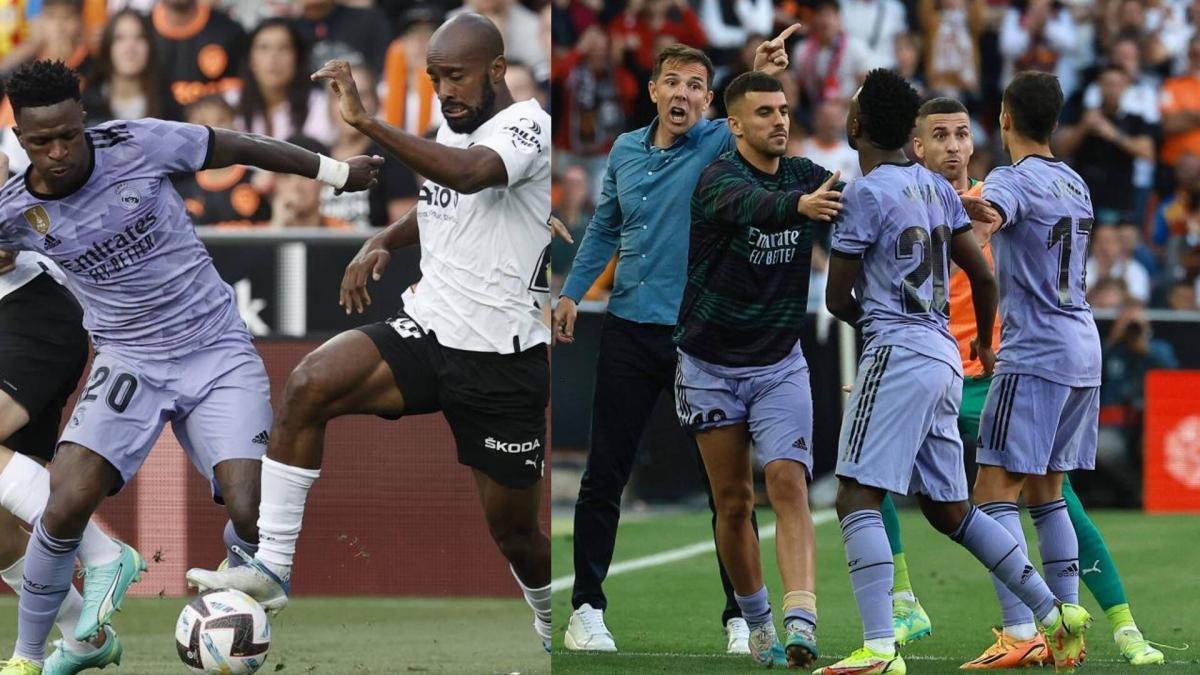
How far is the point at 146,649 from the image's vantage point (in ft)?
24.4

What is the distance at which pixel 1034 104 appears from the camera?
6223 millimetres

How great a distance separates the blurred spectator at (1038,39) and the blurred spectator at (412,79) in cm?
519

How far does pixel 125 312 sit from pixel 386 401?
1006 millimetres

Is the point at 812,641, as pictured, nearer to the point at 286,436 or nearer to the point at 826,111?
the point at 286,436

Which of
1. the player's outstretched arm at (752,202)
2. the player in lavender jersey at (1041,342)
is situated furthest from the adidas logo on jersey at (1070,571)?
the player's outstretched arm at (752,202)

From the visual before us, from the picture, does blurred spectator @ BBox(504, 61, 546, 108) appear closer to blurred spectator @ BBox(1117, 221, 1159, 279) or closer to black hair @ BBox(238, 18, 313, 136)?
black hair @ BBox(238, 18, 313, 136)

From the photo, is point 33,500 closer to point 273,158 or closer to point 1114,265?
point 273,158

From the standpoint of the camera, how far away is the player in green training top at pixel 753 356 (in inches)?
228

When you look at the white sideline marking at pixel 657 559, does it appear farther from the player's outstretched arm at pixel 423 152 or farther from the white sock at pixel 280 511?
the player's outstretched arm at pixel 423 152

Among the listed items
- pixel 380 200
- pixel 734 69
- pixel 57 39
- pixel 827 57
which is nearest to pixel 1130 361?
pixel 827 57

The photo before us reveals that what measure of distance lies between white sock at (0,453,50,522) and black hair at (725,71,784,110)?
2890mm

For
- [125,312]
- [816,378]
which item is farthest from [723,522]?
[816,378]

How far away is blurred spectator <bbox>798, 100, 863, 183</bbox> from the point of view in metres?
13.1

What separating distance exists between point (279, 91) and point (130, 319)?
6.13m
